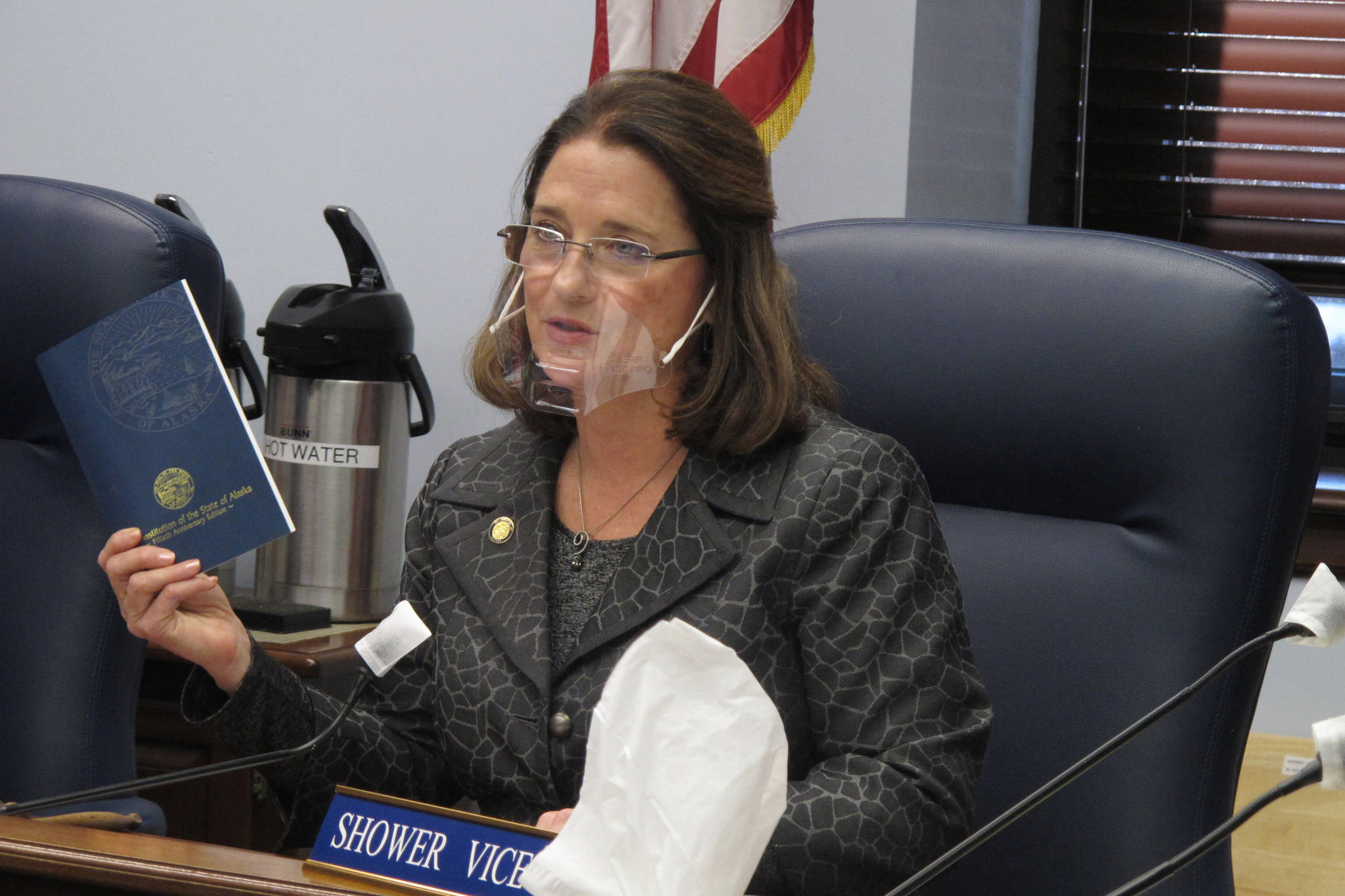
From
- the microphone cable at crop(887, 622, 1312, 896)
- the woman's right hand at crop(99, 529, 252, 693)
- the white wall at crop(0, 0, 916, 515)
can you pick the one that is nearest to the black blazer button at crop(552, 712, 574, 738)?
the woman's right hand at crop(99, 529, 252, 693)

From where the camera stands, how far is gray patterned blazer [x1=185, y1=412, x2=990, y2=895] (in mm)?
1023

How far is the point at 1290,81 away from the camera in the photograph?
2.34 metres

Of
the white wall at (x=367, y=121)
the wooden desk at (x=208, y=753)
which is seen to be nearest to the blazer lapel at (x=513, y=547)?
the wooden desk at (x=208, y=753)

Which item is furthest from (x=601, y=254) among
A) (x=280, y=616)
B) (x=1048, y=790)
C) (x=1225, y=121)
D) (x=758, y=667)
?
(x=1225, y=121)

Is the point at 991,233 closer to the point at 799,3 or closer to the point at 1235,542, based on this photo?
the point at 1235,542

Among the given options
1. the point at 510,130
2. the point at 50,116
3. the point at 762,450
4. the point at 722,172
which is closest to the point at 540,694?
the point at 762,450

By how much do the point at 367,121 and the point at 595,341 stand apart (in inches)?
45.0

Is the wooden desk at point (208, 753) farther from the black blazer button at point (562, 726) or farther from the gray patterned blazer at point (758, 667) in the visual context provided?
the black blazer button at point (562, 726)

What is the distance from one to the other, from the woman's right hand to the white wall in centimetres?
103

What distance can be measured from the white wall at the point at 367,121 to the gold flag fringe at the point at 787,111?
7.1 inches

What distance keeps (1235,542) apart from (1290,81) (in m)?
1.54

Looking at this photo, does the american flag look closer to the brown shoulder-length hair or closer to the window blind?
the brown shoulder-length hair

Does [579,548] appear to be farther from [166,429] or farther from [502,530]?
[166,429]

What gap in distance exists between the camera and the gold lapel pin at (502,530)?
1243mm
